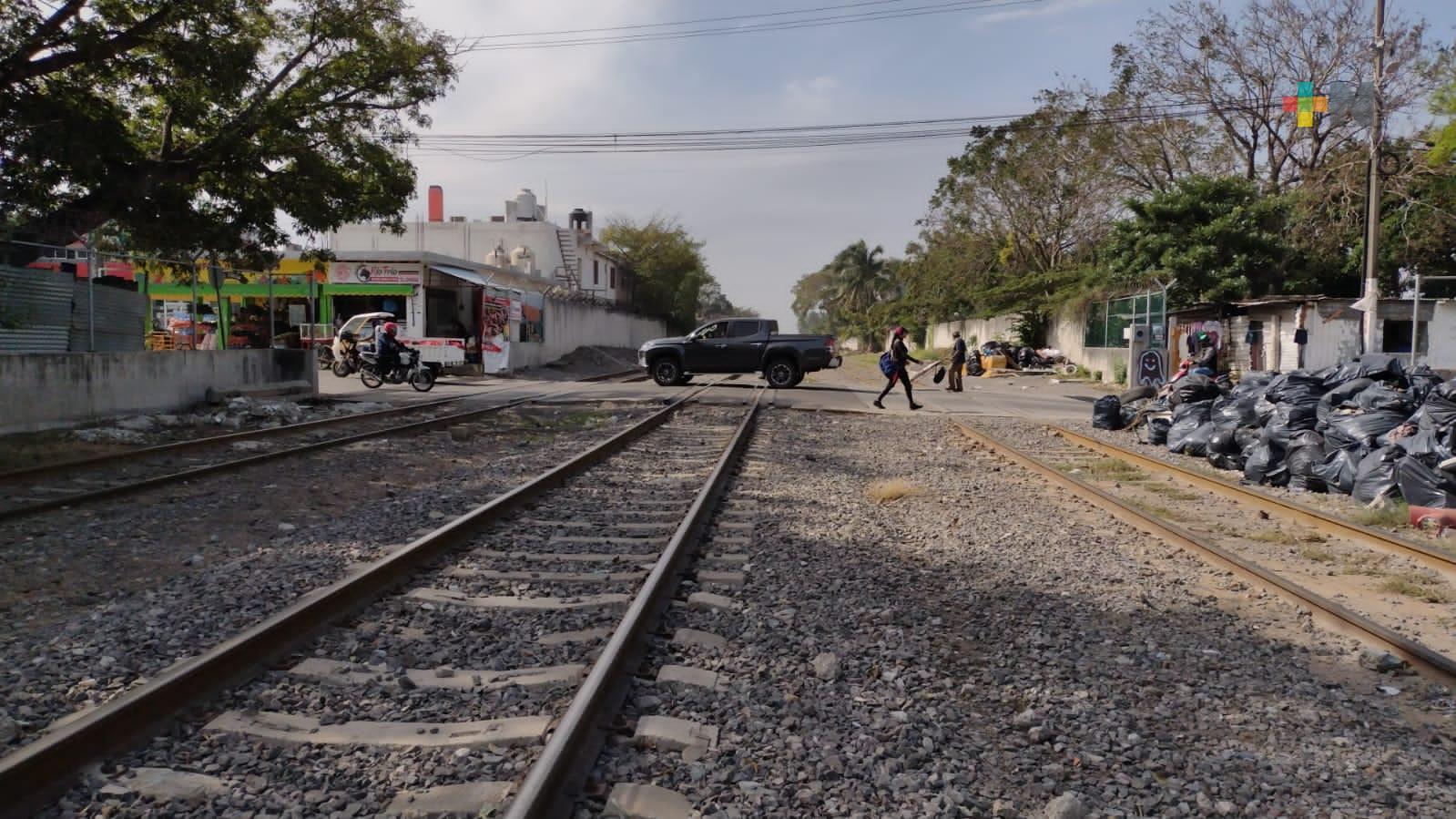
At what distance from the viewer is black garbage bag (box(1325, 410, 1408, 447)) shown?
32.6 ft

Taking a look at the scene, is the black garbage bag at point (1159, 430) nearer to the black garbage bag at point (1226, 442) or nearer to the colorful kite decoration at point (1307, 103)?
the black garbage bag at point (1226, 442)

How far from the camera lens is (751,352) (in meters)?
24.2

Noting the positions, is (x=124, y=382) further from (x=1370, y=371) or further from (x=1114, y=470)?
(x=1370, y=371)

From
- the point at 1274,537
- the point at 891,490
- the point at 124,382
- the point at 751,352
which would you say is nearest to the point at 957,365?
the point at 751,352

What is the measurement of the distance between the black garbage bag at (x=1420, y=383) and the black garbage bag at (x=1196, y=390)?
10.5ft

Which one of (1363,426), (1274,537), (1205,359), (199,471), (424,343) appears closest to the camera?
(1274,537)

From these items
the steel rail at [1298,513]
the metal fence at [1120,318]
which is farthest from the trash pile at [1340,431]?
the metal fence at [1120,318]

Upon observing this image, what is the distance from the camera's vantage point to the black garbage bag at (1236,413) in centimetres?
1227

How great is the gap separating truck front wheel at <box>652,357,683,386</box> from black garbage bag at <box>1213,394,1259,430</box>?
1410cm

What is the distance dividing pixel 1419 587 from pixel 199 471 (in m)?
10.2

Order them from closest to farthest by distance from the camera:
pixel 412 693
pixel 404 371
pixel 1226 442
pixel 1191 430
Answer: pixel 412 693 < pixel 1226 442 < pixel 1191 430 < pixel 404 371

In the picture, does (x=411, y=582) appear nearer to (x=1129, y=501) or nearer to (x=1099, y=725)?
(x=1099, y=725)

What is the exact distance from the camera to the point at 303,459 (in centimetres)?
1126

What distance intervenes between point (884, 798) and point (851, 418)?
584 inches
